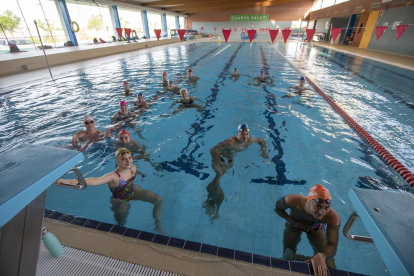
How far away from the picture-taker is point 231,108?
600 centimetres

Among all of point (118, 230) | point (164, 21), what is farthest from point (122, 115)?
point (164, 21)

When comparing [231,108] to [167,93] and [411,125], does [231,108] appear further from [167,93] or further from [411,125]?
[411,125]

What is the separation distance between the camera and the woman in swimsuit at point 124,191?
8.00 feet

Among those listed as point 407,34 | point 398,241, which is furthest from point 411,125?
point 407,34

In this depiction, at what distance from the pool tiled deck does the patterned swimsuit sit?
0.57 meters

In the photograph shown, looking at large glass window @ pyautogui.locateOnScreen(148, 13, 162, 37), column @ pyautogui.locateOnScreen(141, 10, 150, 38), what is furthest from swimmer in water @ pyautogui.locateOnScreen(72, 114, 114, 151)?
large glass window @ pyautogui.locateOnScreen(148, 13, 162, 37)

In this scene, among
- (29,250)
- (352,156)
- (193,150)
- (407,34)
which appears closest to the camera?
(29,250)

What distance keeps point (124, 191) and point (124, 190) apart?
0.6 inches

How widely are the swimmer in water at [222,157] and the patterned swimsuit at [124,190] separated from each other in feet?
3.13

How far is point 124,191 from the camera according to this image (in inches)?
101

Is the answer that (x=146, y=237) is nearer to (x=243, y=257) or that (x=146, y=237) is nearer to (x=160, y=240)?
(x=160, y=240)

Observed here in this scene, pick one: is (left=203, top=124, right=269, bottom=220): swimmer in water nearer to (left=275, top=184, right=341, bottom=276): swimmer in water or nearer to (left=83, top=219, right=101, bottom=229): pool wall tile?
(left=275, top=184, right=341, bottom=276): swimmer in water

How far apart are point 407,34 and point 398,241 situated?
16.5 meters

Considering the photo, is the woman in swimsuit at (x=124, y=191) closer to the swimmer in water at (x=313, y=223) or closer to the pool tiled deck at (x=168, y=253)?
the pool tiled deck at (x=168, y=253)
